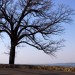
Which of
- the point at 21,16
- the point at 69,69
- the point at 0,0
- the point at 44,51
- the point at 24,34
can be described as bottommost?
the point at 69,69

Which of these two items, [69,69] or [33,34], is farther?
[33,34]

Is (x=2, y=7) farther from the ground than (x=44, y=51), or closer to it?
farther from the ground

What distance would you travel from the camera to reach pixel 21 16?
22.4 m

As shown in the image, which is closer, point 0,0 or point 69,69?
point 69,69

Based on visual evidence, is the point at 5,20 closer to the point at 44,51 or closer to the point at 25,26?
the point at 25,26

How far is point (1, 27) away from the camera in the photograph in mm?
22078

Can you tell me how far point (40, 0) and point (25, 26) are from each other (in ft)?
9.32

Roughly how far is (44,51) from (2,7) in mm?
5606

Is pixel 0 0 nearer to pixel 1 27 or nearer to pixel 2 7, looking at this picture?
pixel 2 7

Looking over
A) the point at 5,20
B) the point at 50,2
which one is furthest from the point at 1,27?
the point at 50,2

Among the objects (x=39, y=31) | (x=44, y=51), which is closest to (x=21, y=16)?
(x=39, y=31)

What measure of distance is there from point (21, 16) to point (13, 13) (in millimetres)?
788

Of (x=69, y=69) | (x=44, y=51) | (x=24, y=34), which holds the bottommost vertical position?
Result: (x=69, y=69)

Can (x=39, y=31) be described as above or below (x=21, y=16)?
below
